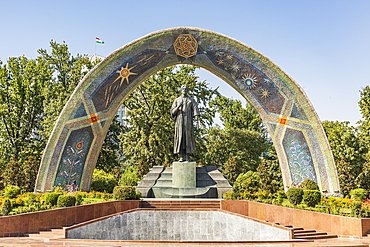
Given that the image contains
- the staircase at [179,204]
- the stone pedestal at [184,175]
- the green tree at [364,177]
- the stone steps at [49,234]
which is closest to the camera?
the stone steps at [49,234]

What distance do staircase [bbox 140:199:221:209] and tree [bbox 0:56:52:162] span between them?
48.6ft

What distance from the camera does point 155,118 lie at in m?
22.9

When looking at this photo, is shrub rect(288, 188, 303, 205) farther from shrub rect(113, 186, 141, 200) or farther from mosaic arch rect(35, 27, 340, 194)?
mosaic arch rect(35, 27, 340, 194)

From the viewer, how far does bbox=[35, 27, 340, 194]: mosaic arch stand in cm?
1612

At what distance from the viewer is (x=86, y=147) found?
658 inches

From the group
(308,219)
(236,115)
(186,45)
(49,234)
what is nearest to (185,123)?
(186,45)

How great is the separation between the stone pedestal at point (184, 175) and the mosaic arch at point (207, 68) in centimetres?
520

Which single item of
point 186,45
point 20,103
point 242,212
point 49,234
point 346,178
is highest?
point 186,45

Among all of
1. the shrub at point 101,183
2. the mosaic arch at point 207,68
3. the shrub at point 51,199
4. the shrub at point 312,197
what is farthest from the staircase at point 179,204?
the shrub at point 101,183

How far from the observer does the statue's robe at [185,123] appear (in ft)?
46.6

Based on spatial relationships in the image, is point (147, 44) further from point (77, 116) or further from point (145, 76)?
point (77, 116)

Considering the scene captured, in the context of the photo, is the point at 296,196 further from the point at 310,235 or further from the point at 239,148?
the point at 239,148

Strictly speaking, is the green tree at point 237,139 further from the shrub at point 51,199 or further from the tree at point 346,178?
the shrub at point 51,199

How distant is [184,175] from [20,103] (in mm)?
15924
